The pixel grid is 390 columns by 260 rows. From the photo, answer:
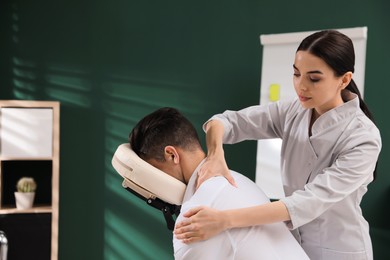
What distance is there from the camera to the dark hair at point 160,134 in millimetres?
1314

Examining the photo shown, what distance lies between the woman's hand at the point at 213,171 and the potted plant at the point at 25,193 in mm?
2287

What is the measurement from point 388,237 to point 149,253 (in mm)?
1572

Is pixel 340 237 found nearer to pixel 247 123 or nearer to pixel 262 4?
pixel 247 123

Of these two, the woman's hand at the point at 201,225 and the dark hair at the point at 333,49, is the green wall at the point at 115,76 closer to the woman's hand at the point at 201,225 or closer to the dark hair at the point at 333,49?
the dark hair at the point at 333,49

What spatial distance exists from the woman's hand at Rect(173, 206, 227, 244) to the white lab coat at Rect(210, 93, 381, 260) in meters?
0.23

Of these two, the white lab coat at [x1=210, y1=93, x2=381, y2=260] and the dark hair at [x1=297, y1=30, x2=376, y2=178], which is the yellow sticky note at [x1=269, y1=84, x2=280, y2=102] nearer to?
the white lab coat at [x1=210, y1=93, x2=381, y2=260]

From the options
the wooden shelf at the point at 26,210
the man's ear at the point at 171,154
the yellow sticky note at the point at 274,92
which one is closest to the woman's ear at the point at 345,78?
the man's ear at the point at 171,154

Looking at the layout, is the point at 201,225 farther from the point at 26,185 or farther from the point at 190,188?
the point at 26,185

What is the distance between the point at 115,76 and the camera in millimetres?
3643

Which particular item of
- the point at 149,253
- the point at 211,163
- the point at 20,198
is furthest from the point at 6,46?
the point at 211,163

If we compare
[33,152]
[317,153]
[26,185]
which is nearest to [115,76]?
[33,152]

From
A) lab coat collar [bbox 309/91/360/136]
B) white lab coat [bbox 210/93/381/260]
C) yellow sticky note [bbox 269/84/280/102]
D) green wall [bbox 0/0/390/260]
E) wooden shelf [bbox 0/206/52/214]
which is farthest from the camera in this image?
green wall [bbox 0/0/390/260]

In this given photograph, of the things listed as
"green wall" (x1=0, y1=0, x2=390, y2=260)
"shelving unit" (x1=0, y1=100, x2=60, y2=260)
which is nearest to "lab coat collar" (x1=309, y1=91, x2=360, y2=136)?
"green wall" (x1=0, y1=0, x2=390, y2=260)

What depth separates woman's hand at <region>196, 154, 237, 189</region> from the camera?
1253 millimetres
